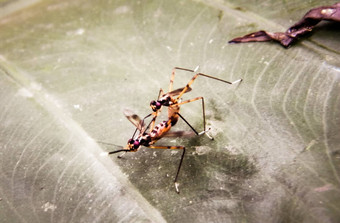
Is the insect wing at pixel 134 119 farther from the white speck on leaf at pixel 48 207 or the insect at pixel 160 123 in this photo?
the white speck on leaf at pixel 48 207

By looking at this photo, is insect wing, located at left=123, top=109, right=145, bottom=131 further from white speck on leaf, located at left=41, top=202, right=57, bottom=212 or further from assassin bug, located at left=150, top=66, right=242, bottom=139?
white speck on leaf, located at left=41, top=202, right=57, bottom=212

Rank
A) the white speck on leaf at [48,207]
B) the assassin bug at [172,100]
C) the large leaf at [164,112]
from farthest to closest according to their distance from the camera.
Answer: the assassin bug at [172,100] → the white speck on leaf at [48,207] → the large leaf at [164,112]

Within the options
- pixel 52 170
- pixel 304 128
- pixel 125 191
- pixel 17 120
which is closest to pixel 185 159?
pixel 125 191

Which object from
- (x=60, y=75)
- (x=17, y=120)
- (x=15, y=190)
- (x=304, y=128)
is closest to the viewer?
(x=304, y=128)

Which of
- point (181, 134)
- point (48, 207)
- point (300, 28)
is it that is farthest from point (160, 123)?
point (300, 28)

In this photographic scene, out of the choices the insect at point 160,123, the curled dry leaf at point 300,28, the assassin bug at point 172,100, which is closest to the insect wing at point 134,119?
the insect at point 160,123

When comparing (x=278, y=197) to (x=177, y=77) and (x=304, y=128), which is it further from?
(x=177, y=77)
